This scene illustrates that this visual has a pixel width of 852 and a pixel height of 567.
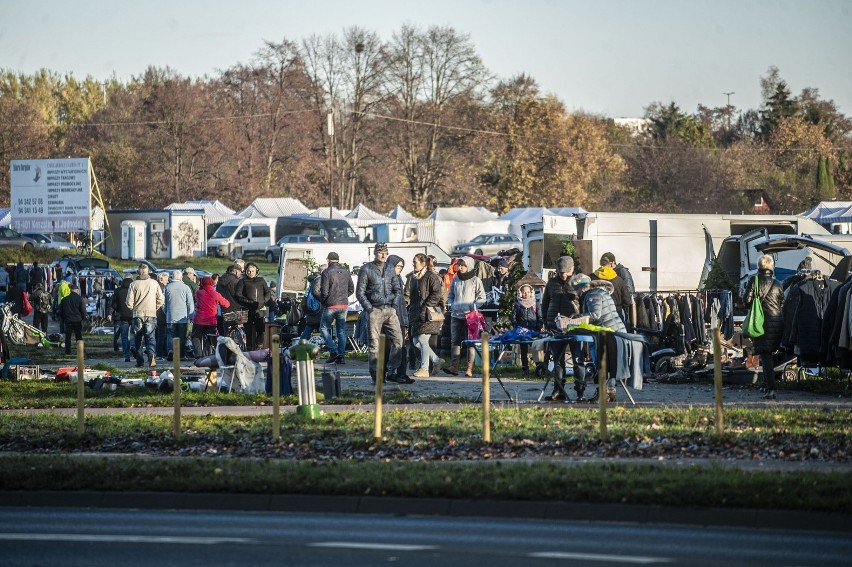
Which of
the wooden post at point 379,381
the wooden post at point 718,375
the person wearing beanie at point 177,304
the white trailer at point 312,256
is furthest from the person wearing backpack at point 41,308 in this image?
the wooden post at point 718,375

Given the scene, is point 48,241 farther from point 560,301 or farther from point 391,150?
point 560,301

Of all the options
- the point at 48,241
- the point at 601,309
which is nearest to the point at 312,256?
the point at 601,309

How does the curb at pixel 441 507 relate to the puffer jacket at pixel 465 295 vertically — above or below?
below

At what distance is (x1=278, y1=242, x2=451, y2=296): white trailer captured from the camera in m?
32.7

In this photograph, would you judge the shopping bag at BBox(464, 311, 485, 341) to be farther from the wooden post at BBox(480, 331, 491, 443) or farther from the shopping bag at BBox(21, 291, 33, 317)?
the shopping bag at BBox(21, 291, 33, 317)

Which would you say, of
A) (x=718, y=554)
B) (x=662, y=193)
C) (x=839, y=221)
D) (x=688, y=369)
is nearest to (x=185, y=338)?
(x=688, y=369)

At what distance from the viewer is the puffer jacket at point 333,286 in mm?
22969

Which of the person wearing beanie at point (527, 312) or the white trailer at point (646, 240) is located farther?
the white trailer at point (646, 240)

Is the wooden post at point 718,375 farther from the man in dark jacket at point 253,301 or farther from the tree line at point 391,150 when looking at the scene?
the tree line at point 391,150

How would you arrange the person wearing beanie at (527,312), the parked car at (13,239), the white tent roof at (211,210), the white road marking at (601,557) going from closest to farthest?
the white road marking at (601,557), the person wearing beanie at (527,312), the parked car at (13,239), the white tent roof at (211,210)

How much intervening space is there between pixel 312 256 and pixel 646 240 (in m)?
8.32

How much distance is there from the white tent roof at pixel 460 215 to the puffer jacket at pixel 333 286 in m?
45.3

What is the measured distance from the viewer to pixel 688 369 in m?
20.7

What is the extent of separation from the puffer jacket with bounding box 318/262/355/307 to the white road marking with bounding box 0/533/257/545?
1363 centimetres
